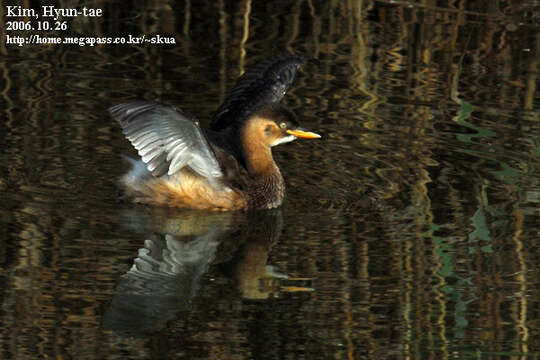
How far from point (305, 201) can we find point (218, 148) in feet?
2.28

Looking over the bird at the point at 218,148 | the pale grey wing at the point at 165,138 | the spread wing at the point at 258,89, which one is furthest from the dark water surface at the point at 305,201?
the spread wing at the point at 258,89

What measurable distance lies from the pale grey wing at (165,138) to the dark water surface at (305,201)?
32cm

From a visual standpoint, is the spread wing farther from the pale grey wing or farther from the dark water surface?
the pale grey wing

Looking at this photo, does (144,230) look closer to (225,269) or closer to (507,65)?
(225,269)

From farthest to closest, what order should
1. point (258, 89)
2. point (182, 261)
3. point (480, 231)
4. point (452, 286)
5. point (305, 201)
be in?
point (258, 89)
point (305, 201)
point (480, 231)
point (182, 261)
point (452, 286)

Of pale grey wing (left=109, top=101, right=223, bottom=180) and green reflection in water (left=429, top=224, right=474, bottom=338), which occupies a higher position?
pale grey wing (left=109, top=101, right=223, bottom=180)

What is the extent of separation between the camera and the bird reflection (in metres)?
7.24

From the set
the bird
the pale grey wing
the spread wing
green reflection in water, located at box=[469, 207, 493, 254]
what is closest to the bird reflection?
the bird

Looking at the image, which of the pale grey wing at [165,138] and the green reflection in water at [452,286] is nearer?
the green reflection in water at [452,286]

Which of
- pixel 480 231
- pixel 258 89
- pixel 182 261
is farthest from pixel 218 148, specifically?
pixel 480 231

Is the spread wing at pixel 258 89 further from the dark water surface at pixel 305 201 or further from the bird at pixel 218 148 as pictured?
the dark water surface at pixel 305 201

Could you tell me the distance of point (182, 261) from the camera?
26.8ft

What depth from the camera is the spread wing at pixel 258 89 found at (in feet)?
33.3

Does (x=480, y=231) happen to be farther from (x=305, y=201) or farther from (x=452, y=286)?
(x=305, y=201)
